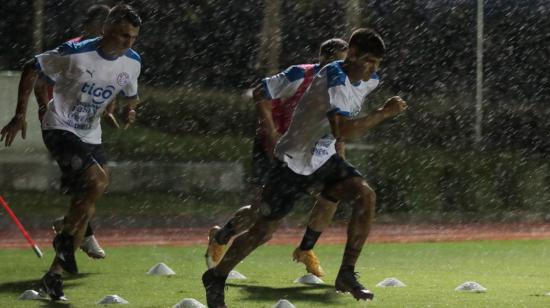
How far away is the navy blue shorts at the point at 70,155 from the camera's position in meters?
9.66

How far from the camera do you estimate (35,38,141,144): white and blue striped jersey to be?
32.0 feet

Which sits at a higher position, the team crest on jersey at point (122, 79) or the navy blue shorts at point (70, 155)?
the team crest on jersey at point (122, 79)

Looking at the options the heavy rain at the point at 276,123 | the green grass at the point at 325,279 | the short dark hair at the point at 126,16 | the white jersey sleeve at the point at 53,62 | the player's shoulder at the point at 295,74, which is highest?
the short dark hair at the point at 126,16

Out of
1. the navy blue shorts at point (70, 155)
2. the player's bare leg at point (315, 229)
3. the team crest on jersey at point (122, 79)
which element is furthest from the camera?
the player's bare leg at point (315, 229)

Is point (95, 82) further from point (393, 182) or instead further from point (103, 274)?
point (393, 182)

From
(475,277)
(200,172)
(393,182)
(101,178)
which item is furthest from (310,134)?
(200,172)

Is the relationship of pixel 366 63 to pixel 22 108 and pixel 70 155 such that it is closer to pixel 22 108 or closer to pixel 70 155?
pixel 70 155

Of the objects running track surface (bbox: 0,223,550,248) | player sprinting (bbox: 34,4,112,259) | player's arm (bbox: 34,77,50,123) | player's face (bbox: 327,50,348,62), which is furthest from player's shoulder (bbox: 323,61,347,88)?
running track surface (bbox: 0,223,550,248)

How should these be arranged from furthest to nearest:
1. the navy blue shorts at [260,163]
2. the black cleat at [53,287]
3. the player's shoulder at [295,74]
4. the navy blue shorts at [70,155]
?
the navy blue shorts at [260,163]
the player's shoulder at [295,74]
the navy blue shorts at [70,155]
the black cleat at [53,287]

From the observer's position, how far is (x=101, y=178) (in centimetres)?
961

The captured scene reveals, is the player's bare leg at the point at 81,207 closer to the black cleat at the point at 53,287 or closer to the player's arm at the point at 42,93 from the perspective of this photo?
the black cleat at the point at 53,287

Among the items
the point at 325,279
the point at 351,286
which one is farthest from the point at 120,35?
the point at 325,279

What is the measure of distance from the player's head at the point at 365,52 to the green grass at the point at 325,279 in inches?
64.2

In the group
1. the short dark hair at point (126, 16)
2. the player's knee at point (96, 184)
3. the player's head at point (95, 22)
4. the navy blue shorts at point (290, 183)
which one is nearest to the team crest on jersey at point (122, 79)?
the short dark hair at point (126, 16)
